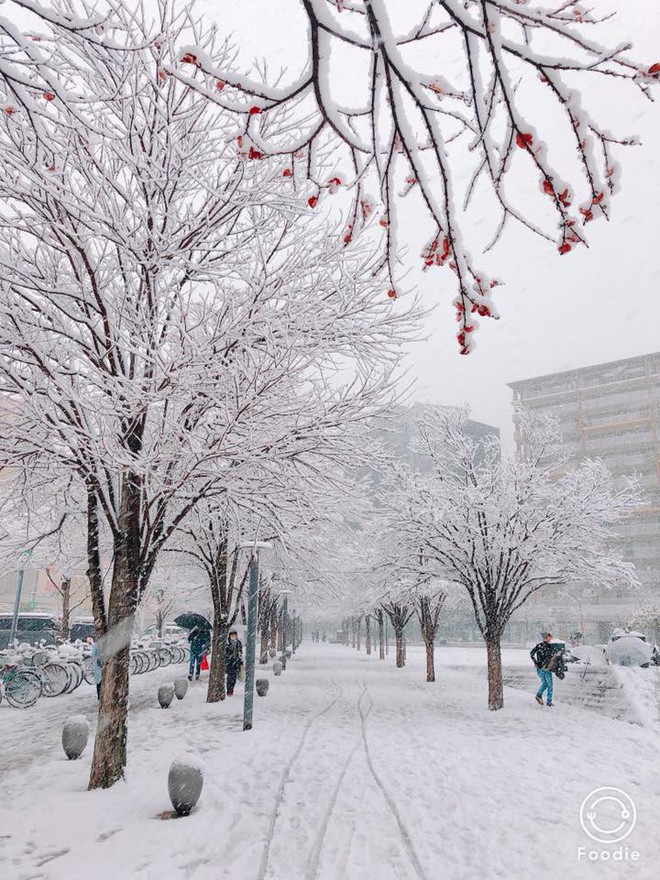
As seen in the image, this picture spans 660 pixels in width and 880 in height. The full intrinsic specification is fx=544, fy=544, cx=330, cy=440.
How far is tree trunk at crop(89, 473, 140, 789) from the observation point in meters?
6.33

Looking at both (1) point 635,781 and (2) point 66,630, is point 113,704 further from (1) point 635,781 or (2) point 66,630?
(2) point 66,630

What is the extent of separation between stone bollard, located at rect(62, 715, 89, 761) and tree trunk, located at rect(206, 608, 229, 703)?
5.99m

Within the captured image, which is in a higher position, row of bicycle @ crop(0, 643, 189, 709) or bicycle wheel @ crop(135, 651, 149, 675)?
row of bicycle @ crop(0, 643, 189, 709)

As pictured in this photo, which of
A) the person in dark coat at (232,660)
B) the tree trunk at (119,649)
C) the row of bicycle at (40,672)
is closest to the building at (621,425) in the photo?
the person in dark coat at (232,660)

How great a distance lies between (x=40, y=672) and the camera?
14.2 metres

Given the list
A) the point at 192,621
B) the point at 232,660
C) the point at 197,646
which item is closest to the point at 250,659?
the point at 232,660

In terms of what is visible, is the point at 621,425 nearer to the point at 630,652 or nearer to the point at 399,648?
the point at 630,652

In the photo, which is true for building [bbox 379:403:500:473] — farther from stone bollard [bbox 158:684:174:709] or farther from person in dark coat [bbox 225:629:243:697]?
stone bollard [bbox 158:684:174:709]

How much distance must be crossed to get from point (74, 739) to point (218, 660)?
21.8 feet

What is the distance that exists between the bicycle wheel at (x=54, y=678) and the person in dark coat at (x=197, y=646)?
16.2ft

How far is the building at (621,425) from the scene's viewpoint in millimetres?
65750

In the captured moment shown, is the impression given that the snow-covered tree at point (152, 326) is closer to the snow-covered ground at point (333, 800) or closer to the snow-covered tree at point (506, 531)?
the snow-covered ground at point (333, 800)

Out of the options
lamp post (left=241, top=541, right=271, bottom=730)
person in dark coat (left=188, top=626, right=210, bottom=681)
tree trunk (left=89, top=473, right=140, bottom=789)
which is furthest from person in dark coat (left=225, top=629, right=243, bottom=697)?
tree trunk (left=89, top=473, right=140, bottom=789)

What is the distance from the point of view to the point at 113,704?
637 centimetres
